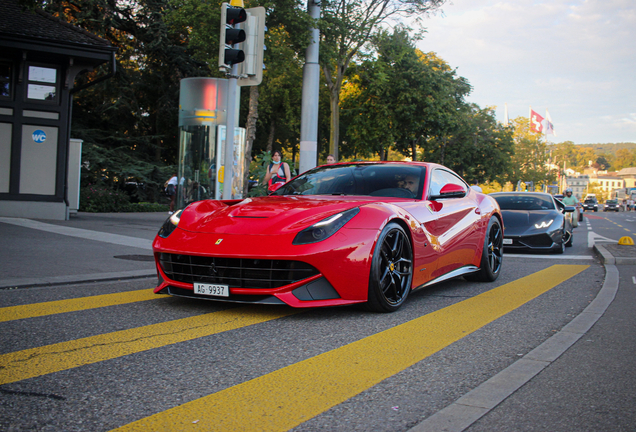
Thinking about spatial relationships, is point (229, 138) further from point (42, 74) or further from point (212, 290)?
point (42, 74)

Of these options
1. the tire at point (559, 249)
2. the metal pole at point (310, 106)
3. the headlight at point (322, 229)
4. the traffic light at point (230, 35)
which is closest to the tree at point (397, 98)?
the metal pole at point (310, 106)

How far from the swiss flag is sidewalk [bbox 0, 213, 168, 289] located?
3013 inches

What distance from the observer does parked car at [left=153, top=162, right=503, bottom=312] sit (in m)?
4.43

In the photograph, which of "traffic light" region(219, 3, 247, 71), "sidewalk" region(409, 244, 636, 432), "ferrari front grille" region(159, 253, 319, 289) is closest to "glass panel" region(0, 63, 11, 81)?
"traffic light" region(219, 3, 247, 71)

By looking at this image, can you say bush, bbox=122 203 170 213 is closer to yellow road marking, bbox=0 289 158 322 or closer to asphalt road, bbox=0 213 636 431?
asphalt road, bbox=0 213 636 431

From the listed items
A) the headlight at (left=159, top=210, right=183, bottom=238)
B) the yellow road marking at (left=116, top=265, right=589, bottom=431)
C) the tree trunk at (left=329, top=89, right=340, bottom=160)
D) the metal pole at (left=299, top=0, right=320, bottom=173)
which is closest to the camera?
the yellow road marking at (left=116, top=265, right=589, bottom=431)

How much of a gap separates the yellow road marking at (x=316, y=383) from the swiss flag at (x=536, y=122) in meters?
81.0

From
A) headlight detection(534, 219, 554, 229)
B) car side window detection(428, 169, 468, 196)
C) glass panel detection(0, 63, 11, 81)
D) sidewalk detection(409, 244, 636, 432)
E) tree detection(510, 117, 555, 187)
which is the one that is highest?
tree detection(510, 117, 555, 187)

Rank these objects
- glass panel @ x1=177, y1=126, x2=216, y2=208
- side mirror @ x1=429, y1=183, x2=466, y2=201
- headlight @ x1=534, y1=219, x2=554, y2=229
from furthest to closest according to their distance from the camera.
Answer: glass panel @ x1=177, y1=126, x2=216, y2=208
headlight @ x1=534, y1=219, x2=554, y2=229
side mirror @ x1=429, y1=183, x2=466, y2=201

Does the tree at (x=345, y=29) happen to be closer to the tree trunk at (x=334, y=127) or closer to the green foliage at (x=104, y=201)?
the tree trunk at (x=334, y=127)

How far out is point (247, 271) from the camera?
14.7 ft

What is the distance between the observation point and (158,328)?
13.8 feet

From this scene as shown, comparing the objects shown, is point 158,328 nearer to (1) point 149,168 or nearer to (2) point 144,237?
(2) point 144,237

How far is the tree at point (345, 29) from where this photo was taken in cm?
2592
